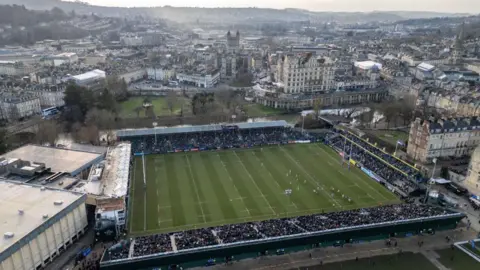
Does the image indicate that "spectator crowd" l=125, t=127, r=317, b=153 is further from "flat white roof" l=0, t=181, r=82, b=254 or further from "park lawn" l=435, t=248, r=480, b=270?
"park lawn" l=435, t=248, r=480, b=270

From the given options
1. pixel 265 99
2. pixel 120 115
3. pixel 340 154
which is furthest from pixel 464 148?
pixel 120 115

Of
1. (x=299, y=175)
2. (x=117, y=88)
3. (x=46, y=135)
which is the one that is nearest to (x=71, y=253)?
(x=299, y=175)

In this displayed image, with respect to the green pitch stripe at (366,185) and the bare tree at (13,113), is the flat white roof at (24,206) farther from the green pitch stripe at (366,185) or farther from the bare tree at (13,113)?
the bare tree at (13,113)

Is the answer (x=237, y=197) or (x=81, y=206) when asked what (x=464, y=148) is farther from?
(x=81, y=206)

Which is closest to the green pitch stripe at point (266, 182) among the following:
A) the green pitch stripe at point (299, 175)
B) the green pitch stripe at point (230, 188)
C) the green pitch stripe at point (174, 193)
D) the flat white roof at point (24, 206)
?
the green pitch stripe at point (299, 175)

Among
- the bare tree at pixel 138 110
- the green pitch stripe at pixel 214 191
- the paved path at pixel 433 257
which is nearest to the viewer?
the paved path at pixel 433 257

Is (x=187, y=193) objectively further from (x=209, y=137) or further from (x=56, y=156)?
(x=56, y=156)
